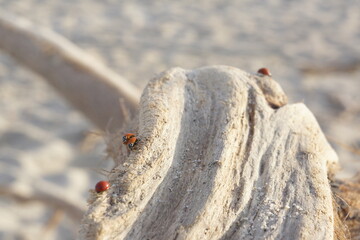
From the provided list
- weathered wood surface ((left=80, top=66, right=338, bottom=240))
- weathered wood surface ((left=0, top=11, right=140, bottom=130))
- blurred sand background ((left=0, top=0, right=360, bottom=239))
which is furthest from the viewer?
blurred sand background ((left=0, top=0, right=360, bottom=239))

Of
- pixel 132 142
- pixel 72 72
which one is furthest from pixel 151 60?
pixel 132 142

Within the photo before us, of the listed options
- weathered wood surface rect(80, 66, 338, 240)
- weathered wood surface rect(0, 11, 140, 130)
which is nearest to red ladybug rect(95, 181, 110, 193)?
weathered wood surface rect(80, 66, 338, 240)

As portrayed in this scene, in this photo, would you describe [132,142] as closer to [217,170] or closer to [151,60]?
[217,170]

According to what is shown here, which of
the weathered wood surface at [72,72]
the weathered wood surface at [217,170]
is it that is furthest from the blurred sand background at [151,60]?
the weathered wood surface at [217,170]

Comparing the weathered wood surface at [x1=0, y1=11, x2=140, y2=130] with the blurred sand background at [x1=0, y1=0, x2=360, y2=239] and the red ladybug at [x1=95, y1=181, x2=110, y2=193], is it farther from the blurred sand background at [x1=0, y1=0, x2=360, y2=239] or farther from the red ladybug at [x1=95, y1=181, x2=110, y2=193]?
the blurred sand background at [x1=0, y1=0, x2=360, y2=239]

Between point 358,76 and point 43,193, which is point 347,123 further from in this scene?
point 43,193

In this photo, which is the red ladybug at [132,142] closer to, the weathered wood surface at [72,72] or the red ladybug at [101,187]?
the red ladybug at [101,187]
